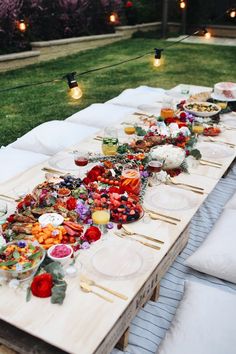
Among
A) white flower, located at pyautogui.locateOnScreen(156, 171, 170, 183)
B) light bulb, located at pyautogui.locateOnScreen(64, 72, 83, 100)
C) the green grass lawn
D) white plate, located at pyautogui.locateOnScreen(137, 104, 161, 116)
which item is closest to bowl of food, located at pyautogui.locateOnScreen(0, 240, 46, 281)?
white flower, located at pyautogui.locateOnScreen(156, 171, 170, 183)

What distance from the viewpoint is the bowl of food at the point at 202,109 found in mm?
5500

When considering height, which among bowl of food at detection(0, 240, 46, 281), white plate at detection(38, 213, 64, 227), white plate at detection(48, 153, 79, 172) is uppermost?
bowl of food at detection(0, 240, 46, 281)

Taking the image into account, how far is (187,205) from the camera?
11.4 feet

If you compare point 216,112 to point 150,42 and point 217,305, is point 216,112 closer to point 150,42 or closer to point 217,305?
point 217,305

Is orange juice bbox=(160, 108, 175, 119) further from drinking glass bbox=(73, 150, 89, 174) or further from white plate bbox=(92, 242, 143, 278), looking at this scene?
white plate bbox=(92, 242, 143, 278)

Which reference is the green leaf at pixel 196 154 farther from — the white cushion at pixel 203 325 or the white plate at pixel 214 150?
the white cushion at pixel 203 325

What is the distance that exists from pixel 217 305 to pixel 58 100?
24.2ft

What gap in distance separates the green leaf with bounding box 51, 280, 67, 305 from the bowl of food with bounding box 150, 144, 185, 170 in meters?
1.86

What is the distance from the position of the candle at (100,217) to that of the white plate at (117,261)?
0.22 meters

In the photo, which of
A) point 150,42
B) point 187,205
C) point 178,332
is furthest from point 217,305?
point 150,42

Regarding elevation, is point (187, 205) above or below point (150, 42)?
above

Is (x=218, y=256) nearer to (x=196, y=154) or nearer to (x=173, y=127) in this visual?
(x=196, y=154)

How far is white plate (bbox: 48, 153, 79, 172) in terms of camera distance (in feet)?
13.5

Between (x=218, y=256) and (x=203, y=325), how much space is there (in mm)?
797
